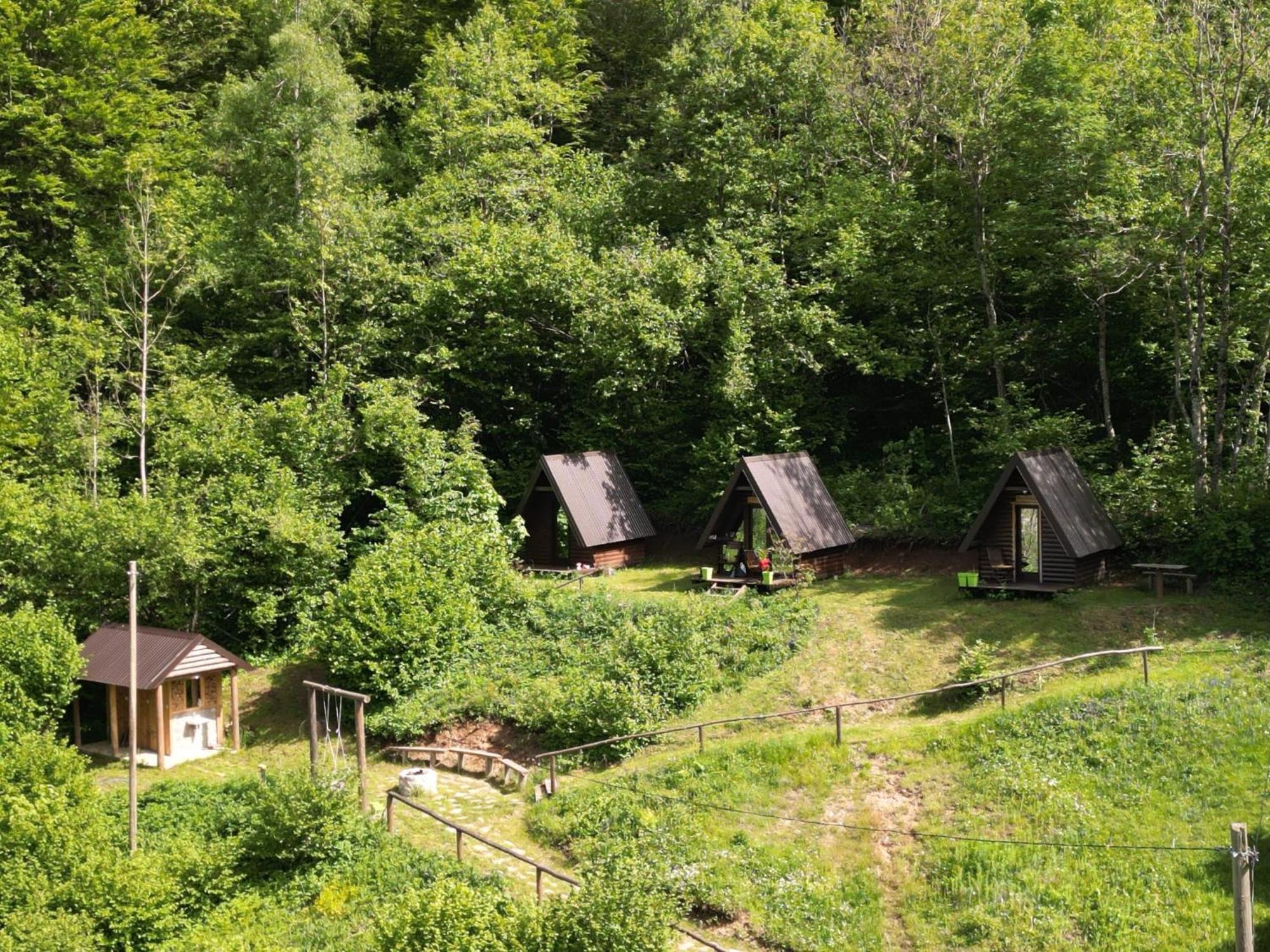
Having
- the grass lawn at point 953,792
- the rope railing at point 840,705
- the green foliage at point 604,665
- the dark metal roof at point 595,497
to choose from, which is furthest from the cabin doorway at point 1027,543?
the dark metal roof at point 595,497

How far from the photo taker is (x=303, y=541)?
87.5 feet

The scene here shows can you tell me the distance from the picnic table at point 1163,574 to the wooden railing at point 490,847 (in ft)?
40.5

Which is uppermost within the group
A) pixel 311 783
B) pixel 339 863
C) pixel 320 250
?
pixel 320 250

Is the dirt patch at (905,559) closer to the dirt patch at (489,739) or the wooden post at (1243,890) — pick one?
the dirt patch at (489,739)

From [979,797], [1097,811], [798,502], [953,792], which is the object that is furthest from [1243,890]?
[798,502]

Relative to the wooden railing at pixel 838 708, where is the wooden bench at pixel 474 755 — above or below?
below

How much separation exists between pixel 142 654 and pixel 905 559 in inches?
669

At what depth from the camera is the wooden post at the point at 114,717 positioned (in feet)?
76.4

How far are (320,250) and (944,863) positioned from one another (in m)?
24.1

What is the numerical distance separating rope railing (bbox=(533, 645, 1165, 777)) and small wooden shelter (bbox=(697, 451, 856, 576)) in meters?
5.84

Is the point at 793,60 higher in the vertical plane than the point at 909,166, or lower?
higher

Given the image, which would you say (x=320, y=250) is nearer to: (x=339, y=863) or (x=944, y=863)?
(x=339, y=863)

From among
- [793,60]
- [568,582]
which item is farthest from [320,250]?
[793,60]

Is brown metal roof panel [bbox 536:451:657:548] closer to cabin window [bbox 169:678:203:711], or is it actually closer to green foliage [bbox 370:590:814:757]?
green foliage [bbox 370:590:814:757]
